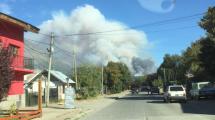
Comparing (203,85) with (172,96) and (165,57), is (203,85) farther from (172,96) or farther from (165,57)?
(165,57)

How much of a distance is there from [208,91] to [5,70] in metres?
29.7

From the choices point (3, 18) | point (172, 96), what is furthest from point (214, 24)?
point (3, 18)

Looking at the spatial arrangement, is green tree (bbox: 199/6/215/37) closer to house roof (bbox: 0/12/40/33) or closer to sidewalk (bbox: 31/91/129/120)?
sidewalk (bbox: 31/91/129/120)

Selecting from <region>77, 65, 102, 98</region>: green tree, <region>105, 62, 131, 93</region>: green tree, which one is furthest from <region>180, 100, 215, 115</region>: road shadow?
<region>105, 62, 131, 93</region>: green tree

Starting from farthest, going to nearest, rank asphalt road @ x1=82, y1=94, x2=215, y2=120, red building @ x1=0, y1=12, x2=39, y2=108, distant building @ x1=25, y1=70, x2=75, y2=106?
1. distant building @ x1=25, y1=70, x2=75, y2=106
2. red building @ x1=0, y1=12, x2=39, y2=108
3. asphalt road @ x1=82, y1=94, x2=215, y2=120

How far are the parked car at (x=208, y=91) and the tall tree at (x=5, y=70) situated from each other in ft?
95.4

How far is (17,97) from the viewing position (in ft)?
126

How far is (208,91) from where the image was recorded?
4819cm

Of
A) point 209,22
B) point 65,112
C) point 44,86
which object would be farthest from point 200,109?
point 44,86

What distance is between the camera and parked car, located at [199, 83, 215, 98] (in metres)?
48.2

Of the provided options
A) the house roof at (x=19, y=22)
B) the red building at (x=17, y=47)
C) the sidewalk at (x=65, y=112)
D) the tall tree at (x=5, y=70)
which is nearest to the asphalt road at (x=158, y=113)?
the sidewalk at (x=65, y=112)

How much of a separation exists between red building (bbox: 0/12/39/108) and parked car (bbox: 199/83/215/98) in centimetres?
1845

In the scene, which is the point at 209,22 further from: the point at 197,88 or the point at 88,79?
the point at 88,79

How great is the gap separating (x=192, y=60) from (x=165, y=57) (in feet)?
250
